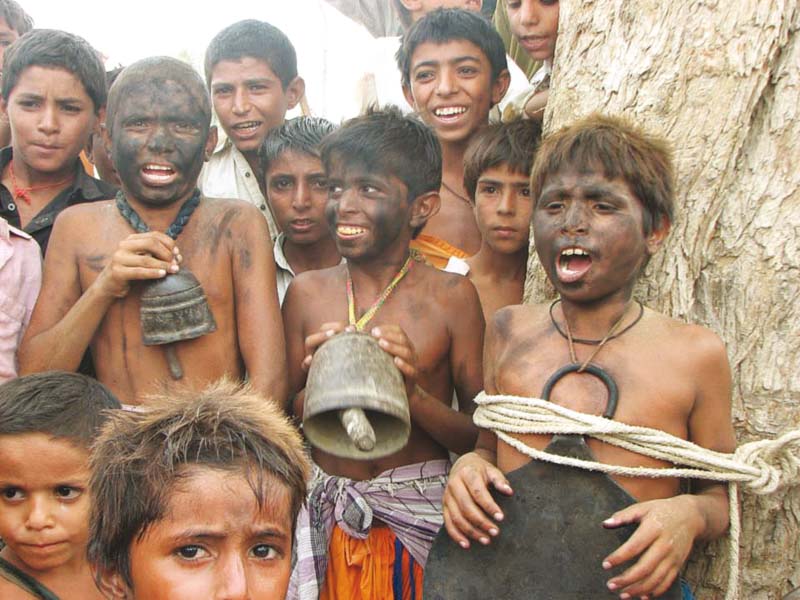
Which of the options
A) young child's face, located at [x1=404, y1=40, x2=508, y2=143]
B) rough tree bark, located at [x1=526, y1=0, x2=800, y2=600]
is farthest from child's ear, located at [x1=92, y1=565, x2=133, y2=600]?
young child's face, located at [x1=404, y1=40, x2=508, y2=143]

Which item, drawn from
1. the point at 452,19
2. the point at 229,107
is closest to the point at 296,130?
the point at 229,107

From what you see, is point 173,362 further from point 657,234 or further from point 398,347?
point 657,234

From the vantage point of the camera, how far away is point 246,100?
4242 millimetres

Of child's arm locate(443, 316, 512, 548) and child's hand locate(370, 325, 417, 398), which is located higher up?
child's hand locate(370, 325, 417, 398)

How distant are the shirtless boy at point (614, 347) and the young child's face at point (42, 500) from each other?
970 mm

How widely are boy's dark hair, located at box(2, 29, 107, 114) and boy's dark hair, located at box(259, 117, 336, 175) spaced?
27.7 inches

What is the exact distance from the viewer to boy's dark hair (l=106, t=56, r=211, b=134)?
3.09 metres

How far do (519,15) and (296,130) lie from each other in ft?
3.42

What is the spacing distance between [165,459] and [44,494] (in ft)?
2.27

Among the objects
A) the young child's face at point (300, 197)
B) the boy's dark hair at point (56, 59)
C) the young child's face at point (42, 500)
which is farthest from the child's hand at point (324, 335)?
the boy's dark hair at point (56, 59)

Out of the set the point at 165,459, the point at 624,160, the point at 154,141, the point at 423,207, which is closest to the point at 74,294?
the point at 154,141

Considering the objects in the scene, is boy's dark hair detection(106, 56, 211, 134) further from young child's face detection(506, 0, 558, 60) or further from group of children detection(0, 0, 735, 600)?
young child's face detection(506, 0, 558, 60)

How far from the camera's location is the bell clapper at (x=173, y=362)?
9.71ft

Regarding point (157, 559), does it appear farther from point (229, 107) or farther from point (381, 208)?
point (229, 107)
